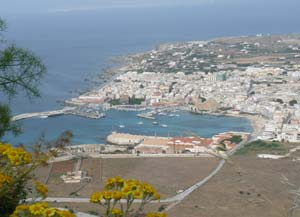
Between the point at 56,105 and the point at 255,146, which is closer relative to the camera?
the point at 255,146

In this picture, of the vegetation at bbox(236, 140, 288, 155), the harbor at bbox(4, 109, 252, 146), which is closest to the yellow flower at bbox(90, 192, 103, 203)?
the vegetation at bbox(236, 140, 288, 155)

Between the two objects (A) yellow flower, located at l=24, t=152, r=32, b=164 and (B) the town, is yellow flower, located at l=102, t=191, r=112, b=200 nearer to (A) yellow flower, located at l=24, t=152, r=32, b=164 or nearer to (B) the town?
(A) yellow flower, located at l=24, t=152, r=32, b=164

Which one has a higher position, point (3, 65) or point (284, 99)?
point (3, 65)

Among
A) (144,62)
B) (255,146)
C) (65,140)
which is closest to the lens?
(65,140)

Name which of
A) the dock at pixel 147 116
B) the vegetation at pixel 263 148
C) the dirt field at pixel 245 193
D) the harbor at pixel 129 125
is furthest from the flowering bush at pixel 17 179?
the dock at pixel 147 116

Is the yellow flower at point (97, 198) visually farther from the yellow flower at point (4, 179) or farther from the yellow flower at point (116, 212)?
the yellow flower at point (4, 179)

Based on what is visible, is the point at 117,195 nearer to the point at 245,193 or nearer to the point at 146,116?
the point at 245,193

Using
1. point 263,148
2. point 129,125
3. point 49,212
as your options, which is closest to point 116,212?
point 49,212

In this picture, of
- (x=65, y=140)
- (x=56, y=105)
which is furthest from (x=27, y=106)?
(x=65, y=140)

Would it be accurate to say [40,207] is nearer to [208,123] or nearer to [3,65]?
[3,65]
